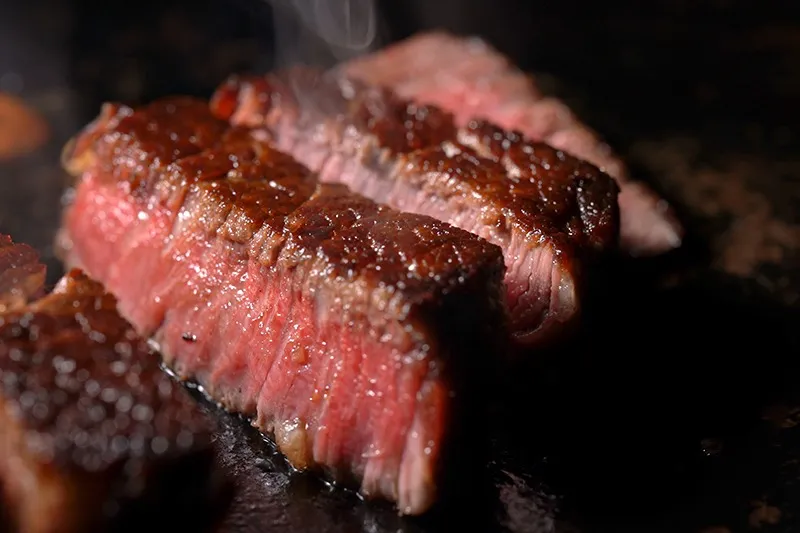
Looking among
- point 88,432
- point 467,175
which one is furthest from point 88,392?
point 467,175

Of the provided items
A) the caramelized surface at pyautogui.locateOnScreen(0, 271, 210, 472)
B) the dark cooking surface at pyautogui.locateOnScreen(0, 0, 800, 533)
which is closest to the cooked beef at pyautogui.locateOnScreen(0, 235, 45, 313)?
the caramelized surface at pyautogui.locateOnScreen(0, 271, 210, 472)

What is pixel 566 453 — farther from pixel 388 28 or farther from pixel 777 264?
pixel 388 28

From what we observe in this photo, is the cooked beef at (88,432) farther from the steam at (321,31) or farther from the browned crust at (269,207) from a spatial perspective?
the steam at (321,31)

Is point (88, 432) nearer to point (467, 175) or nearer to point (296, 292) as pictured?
point (296, 292)

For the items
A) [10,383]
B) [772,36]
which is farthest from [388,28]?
[10,383]

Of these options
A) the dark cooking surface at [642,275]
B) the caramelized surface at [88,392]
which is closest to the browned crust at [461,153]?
the dark cooking surface at [642,275]
